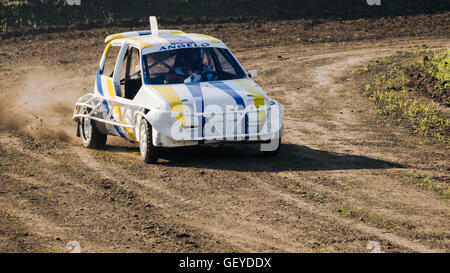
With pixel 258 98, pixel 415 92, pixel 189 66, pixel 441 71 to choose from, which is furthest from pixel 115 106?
pixel 441 71

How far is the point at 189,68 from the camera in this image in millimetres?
10680

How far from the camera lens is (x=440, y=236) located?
689cm

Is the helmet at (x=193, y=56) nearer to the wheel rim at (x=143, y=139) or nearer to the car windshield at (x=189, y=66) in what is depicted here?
the car windshield at (x=189, y=66)

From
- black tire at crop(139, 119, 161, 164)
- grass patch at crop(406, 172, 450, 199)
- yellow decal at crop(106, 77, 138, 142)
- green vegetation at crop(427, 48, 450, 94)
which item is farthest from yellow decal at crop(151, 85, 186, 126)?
green vegetation at crop(427, 48, 450, 94)

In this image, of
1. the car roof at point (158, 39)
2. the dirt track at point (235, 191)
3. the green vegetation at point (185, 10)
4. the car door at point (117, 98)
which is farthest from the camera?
the green vegetation at point (185, 10)

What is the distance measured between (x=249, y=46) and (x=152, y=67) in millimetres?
12601

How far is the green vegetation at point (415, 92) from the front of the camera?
12.7 meters

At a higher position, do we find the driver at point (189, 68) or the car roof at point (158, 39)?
the car roof at point (158, 39)

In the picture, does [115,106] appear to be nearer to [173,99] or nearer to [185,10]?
[173,99]

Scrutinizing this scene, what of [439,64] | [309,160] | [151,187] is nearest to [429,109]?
[439,64]

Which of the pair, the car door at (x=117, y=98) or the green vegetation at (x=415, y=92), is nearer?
the car door at (x=117, y=98)

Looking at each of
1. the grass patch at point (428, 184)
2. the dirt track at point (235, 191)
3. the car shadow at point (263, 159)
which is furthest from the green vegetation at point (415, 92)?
the grass patch at point (428, 184)

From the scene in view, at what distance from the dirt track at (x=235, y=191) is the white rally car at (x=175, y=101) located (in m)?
0.43

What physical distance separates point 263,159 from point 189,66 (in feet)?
5.85
